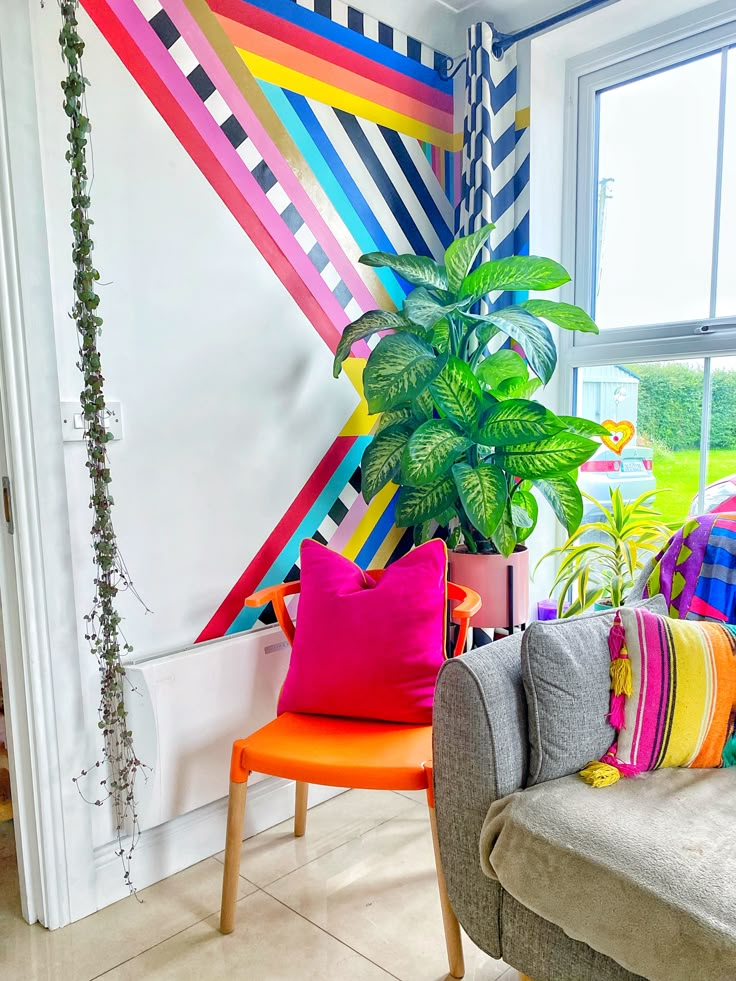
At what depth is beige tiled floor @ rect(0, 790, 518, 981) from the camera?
5.29 feet

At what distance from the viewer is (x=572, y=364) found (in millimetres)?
2652

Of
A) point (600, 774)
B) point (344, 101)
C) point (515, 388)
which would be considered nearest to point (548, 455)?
point (515, 388)

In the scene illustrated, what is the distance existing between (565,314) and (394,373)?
0.51 metres

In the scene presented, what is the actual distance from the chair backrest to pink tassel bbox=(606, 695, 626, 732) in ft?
1.47

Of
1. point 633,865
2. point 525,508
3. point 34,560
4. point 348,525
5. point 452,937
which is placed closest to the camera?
point 633,865

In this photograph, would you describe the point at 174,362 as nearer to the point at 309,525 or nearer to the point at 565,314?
the point at 309,525

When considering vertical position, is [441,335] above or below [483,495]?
above

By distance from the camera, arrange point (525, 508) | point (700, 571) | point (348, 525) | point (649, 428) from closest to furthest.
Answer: point (700, 571) < point (525, 508) < point (348, 525) < point (649, 428)

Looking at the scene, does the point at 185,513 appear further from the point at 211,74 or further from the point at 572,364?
the point at 572,364

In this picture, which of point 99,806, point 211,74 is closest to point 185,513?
point 99,806

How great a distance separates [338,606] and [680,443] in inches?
49.7

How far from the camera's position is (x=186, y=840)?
2000mm

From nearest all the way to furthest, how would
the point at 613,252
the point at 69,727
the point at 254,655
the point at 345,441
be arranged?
the point at 69,727
the point at 254,655
the point at 345,441
the point at 613,252

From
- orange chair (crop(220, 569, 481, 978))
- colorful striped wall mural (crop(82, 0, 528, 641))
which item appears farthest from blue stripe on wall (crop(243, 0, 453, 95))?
orange chair (crop(220, 569, 481, 978))
